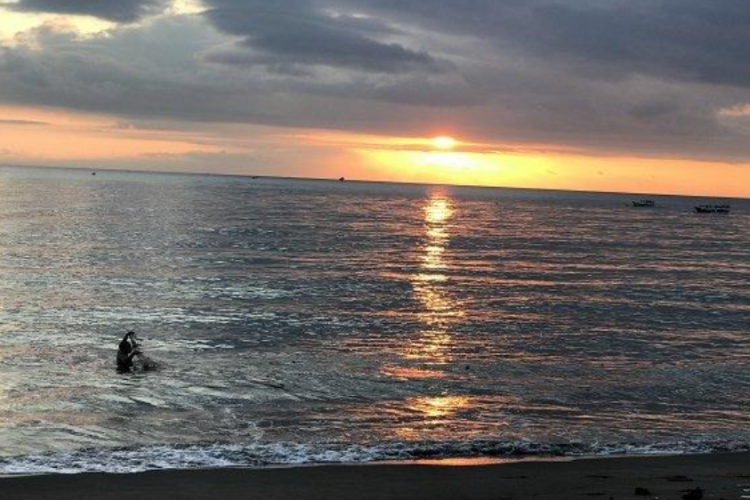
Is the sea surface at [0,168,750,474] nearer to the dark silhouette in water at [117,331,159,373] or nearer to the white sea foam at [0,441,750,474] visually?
the white sea foam at [0,441,750,474]

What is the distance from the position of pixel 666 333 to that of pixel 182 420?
70.5 ft

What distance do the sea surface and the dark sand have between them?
941 mm

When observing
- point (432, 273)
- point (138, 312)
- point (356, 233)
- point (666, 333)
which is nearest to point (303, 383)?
point (138, 312)

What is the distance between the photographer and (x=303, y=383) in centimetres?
2130

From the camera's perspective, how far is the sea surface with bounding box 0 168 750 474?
1611cm

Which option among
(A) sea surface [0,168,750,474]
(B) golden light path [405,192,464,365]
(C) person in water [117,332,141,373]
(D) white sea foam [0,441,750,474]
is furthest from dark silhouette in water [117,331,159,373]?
(B) golden light path [405,192,464,365]

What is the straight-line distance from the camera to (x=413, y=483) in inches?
512

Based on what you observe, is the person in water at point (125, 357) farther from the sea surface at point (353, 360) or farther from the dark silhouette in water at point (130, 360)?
the sea surface at point (353, 360)

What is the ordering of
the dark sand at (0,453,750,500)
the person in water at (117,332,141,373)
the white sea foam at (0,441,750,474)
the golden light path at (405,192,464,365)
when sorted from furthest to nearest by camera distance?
the golden light path at (405,192,464,365)
the person in water at (117,332,141,373)
the white sea foam at (0,441,750,474)
the dark sand at (0,453,750,500)

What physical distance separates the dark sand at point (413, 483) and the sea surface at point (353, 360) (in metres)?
0.94

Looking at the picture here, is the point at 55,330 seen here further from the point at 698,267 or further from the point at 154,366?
the point at 698,267

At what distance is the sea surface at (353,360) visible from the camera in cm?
1611

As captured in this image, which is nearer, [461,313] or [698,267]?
[461,313]

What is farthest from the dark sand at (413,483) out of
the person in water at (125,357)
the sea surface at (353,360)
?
the person in water at (125,357)
